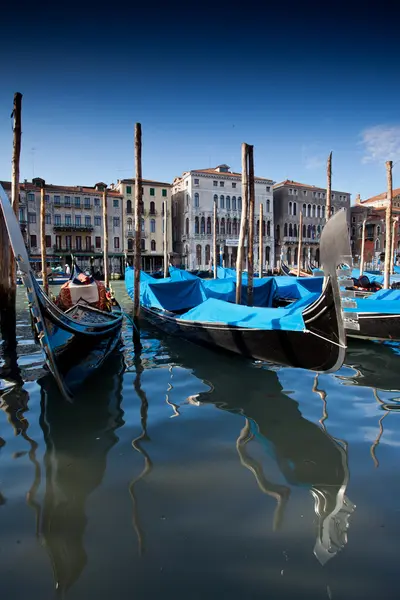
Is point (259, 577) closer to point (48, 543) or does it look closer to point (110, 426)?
point (48, 543)

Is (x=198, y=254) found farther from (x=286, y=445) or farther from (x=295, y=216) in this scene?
(x=286, y=445)

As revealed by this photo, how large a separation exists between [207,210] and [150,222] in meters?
4.83

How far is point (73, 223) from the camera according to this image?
28609 millimetres

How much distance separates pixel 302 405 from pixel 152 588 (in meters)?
2.36

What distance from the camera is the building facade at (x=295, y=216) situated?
113 feet

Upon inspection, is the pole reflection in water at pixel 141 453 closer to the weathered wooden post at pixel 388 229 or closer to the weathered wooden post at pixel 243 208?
the weathered wooden post at pixel 243 208


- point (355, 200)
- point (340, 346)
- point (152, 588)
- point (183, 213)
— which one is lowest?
point (152, 588)

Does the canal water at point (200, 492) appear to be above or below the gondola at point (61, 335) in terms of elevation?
below

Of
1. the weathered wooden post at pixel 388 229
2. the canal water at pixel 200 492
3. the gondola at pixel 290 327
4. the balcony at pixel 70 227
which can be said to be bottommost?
the canal water at pixel 200 492

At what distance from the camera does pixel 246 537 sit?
1898mm

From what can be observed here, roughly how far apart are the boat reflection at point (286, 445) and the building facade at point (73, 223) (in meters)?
24.3

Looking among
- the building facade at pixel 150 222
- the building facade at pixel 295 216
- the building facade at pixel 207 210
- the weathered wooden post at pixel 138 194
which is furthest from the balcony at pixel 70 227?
the weathered wooden post at pixel 138 194

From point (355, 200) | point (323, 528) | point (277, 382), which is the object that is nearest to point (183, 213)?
point (355, 200)

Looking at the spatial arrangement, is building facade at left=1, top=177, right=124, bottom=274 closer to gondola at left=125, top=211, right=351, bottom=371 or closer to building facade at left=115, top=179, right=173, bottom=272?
building facade at left=115, top=179, right=173, bottom=272
